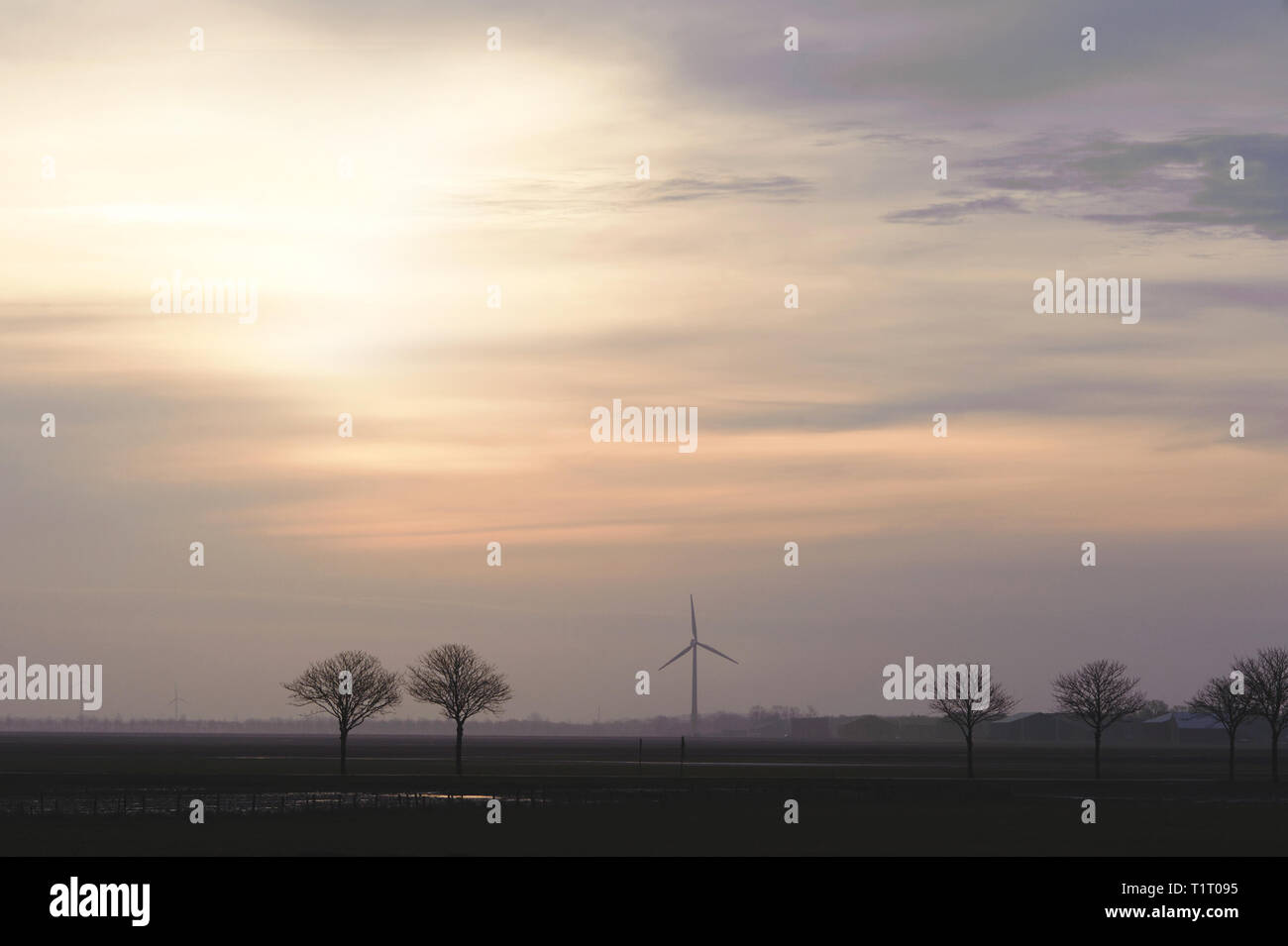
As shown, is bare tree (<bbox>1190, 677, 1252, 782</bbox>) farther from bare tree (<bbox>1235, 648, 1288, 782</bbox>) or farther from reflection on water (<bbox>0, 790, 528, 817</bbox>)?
reflection on water (<bbox>0, 790, 528, 817</bbox>)

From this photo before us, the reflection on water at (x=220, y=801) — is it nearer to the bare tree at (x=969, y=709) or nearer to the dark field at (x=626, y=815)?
the dark field at (x=626, y=815)

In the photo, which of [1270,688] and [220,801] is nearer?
[220,801]

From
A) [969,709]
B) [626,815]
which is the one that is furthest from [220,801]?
[969,709]

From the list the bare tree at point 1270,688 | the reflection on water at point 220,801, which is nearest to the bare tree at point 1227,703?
the bare tree at point 1270,688

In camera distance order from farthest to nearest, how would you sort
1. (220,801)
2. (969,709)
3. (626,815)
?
1. (969,709)
2. (220,801)
3. (626,815)

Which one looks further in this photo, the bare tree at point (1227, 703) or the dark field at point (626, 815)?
the bare tree at point (1227, 703)

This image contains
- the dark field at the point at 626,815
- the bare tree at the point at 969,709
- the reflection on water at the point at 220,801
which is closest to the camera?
the dark field at the point at 626,815

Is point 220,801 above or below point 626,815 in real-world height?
below

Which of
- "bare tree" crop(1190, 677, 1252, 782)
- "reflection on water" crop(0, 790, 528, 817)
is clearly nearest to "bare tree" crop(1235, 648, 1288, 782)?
"bare tree" crop(1190, 677, 1252, 782)

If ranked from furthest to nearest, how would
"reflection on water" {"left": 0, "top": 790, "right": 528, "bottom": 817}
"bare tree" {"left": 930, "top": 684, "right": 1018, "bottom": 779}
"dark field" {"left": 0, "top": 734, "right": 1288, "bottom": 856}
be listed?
1. "bare tree" {"left": 930, "top": 684, "right": 1018, "bottom": 779}
2. "reflection on water" {"left": 0, "top": 790, "right": 528, "bottom": 817}
3. "dark field" {"left": 0, "top": 734, "right": 1288, "bottom": 856}

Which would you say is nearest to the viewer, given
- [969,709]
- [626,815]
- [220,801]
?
[626,815]

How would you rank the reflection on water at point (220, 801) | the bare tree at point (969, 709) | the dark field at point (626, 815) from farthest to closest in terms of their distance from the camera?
the bare tree at point (969, 709)
the reflection on water at point (220, 801)
the dark field at point (626, 815)

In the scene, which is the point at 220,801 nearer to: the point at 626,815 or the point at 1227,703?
the point at 626,815
